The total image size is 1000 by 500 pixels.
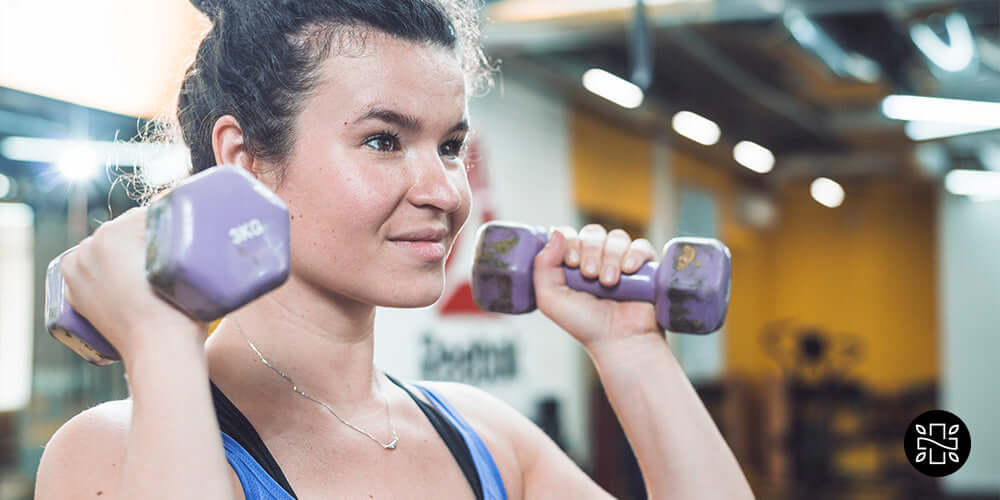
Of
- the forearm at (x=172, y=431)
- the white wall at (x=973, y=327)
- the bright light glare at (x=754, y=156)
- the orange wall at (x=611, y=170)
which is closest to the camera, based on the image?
the forearm at (x=172, y=431)

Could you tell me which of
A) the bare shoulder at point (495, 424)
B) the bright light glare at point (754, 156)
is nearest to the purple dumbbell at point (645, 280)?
the bare shoulder at point (495, 424)

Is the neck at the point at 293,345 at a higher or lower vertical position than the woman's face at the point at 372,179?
lower

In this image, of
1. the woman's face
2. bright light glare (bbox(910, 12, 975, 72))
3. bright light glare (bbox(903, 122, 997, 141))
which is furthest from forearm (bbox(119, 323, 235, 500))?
bright light glare (bbox(903, 122, 997, 141))

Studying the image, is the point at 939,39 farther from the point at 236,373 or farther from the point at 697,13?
the point at 236,373

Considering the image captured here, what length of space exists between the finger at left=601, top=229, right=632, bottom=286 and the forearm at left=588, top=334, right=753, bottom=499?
9cm

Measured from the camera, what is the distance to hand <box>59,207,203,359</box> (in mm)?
824

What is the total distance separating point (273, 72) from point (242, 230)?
333mm

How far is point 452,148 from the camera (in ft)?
4.05

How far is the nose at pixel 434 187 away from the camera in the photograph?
1.11m

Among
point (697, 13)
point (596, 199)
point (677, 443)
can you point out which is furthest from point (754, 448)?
point (677, 443)

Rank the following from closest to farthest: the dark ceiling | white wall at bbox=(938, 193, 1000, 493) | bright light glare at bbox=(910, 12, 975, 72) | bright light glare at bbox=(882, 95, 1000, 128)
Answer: the dark ceiling → bright light glare at bbox=(910, 12, 975, 72) → bright light glare at bbox=(882, 95, 1000, 128) → white wall at bbox=(938, 193, 1000, 493)

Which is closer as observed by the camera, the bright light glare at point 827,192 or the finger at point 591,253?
the finger at point 591,253

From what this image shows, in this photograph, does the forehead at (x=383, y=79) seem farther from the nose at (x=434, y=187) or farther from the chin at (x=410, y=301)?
the chin at (x=410, y=301)

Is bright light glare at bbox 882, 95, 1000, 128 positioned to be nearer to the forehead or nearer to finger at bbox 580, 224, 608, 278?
finger at bbox 580, 224, 608, 278
